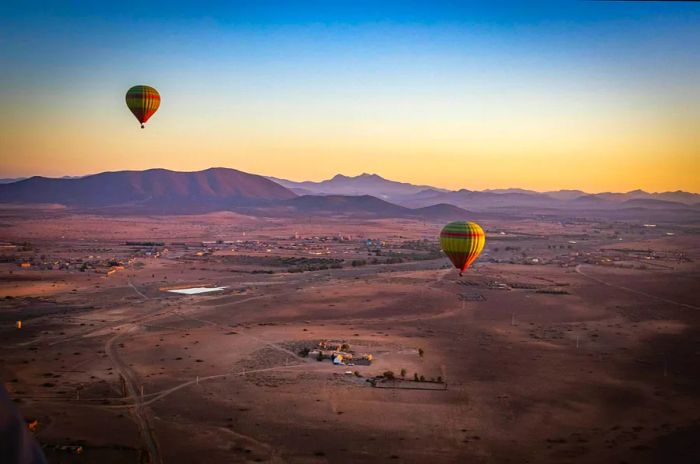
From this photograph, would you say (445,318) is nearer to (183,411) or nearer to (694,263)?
(183,411)

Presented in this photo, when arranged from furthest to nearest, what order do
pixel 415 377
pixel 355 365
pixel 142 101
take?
pixel 142 101 < pixel 355 365 < pixel 415 377

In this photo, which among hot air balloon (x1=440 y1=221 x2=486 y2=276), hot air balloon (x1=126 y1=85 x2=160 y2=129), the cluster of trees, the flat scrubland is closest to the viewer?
the flat scrubland

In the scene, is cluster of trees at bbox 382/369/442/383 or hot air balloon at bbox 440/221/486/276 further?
hot air balloon at bbox 440/221/486/276

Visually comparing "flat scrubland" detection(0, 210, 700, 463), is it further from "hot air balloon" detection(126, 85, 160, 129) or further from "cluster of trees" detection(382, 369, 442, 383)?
"hot air balloon" detection(126, 85, 160, 129)

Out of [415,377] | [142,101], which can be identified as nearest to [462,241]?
[415,377]

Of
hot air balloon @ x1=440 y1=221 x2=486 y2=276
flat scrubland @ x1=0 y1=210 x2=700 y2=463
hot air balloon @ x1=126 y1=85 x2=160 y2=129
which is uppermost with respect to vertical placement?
hot air balloon @ x1=126 y1=85 x2=160 y2=129

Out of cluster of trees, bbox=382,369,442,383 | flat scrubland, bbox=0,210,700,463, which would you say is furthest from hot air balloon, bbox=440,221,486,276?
cluster of trees, bbox=382,369,442,383

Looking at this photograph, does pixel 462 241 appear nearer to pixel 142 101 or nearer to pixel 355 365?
pixel 355 365
